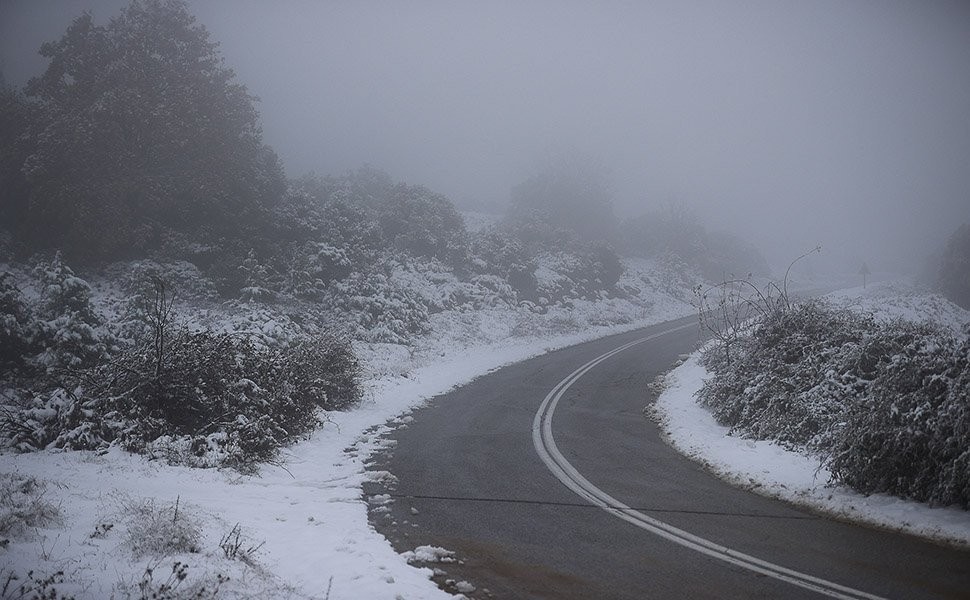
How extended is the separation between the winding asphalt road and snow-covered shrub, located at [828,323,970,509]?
96 centimetres

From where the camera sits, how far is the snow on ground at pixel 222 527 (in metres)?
4.41

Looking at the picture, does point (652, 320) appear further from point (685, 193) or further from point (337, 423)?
point (685, 193)

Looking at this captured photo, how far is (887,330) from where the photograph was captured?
882 cm

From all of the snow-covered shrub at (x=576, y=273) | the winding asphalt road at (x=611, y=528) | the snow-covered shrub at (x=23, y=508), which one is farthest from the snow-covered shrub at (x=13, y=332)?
the snow-covered shrub at (x=576, y=273)

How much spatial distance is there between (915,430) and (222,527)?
8.89 metres

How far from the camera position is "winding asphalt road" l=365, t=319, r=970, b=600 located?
4.84 m

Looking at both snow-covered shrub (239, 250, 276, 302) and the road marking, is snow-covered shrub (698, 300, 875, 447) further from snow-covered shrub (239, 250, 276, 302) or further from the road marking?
snow-covered shrub (239, 250, 276, 302)

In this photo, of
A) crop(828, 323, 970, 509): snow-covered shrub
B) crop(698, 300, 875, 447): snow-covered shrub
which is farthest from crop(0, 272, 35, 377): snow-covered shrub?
crop(828, 323, 970, 509): snow-covered shrub

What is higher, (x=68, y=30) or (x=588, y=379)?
(x=68, y=30)

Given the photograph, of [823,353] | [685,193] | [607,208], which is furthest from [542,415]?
[685,193]

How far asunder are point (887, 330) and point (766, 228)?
478 feet

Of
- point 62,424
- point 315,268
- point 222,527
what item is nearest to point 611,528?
point 222,527

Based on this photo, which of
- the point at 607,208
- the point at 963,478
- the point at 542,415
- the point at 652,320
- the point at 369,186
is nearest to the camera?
the point at 963,478

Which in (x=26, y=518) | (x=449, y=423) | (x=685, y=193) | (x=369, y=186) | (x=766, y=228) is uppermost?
(x=685, y=193)
